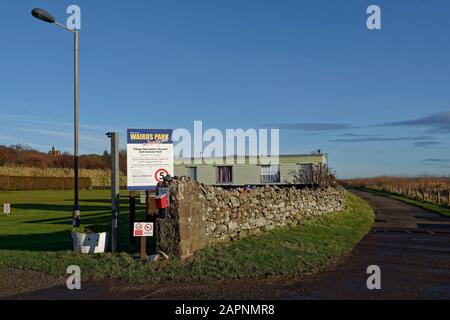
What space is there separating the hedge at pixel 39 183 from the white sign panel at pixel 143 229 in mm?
52947

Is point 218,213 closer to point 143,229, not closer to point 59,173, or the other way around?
point 143,229

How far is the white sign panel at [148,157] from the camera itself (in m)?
11.3

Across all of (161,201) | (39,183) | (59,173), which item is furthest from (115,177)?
(59,173)

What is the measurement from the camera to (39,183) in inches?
2512

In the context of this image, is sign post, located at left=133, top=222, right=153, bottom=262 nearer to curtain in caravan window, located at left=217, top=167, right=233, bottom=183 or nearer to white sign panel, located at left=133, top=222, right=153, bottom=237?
white sign panel, located at left=133, top=222, right=153, bottom=237

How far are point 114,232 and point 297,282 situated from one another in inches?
189

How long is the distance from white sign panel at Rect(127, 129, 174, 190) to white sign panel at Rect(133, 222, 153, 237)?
1.59 m

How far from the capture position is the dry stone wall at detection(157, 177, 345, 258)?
9.64 metres

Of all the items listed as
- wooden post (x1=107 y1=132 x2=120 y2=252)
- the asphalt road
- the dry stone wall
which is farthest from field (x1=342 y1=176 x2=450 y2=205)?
wooden post (x1=107 y1=132 x2=120 y2=252)

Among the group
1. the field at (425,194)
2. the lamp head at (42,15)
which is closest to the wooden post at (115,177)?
the lamp head at (42,15)

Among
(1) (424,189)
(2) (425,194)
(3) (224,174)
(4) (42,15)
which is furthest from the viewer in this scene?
(1) (424,189)

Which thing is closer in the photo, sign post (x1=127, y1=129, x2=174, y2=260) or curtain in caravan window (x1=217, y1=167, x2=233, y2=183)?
sign post (x1=127, y1=129, x2=174, y2=260)

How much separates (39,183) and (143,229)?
59.2 metres

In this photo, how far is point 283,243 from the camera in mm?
11766
